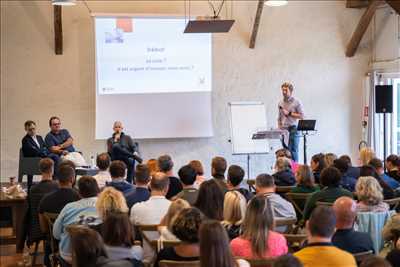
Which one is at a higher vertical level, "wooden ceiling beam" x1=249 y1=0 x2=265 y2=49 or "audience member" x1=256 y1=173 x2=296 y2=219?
"wooden ceiling beam" x1=249 y1=0 x2=265 y2=49

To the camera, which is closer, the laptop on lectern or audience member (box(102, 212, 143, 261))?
audience member (box(102, 212, 143, 261))

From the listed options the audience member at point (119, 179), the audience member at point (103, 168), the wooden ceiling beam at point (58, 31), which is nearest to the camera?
the audience member at point (119, 179)

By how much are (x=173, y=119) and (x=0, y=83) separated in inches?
117

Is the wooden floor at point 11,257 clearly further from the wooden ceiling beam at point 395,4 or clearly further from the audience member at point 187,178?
the wooden ceiling beam at point 395,4

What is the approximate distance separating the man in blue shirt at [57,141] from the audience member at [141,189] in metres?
3.84

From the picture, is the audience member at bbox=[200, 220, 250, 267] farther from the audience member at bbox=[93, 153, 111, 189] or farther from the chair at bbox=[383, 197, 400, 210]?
the audience member at bbox=[93, 153, 111, 189]

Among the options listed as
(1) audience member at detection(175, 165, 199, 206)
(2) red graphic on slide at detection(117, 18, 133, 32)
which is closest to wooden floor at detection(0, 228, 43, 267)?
(1) audience member at detection(175, 165, 199, 206)

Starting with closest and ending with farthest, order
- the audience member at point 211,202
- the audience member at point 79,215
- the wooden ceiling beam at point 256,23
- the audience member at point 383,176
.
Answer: the audience member at point 211,202, the audience member at point 79,215, the audience member at point 383,176, the wooden ceiling beam at point 256,23

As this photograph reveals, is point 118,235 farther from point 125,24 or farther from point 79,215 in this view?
point 125,24

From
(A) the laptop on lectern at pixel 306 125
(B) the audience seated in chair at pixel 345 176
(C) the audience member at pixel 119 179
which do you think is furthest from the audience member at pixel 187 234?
(A) the laptop on lectern at pixel 306 125

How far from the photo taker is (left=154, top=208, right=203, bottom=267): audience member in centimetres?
285

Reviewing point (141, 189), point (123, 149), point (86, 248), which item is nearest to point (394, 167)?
point (141, 189)

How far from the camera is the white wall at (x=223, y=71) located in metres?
9.91

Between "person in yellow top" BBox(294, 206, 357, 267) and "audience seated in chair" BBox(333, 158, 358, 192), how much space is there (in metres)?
2.56
